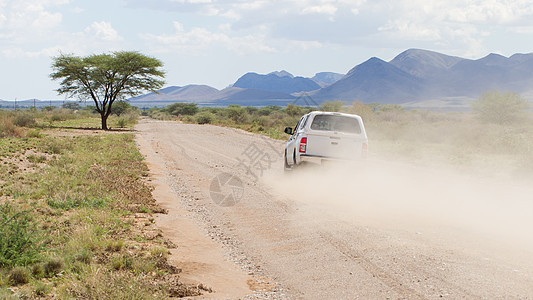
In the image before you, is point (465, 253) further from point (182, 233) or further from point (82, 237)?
point (82, 237)

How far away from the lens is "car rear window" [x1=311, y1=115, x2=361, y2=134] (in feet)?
42.5

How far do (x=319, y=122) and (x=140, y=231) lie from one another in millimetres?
6466

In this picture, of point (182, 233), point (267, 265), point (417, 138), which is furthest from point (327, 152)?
point (417, 138)

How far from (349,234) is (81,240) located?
427cm

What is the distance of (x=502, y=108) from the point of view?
2021 inches

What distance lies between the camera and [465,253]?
686 cm

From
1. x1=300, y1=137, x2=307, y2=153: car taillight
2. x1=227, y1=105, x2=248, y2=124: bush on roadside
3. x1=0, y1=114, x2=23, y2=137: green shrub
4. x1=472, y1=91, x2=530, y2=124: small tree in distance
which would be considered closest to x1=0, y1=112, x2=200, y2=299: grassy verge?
x1=300, y1=137, x2=307, y2=153: car taillight

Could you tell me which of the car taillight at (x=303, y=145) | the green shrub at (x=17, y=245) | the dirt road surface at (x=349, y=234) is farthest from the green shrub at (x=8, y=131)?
the green shrub at (x=17, y=245)

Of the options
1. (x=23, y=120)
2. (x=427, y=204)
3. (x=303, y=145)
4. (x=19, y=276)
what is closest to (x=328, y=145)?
(x=303, y=145)

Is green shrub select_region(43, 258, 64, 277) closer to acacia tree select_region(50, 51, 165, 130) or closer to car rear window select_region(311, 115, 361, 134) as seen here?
car rear window select_region(311, 115, 361, 134)

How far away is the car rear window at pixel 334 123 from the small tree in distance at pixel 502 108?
145ft

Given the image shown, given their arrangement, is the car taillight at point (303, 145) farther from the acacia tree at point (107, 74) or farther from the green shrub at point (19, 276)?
the acacia tree at point (107, 74)

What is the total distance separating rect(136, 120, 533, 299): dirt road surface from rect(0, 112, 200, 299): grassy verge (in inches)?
19.9

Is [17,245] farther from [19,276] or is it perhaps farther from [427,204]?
[427,204]
